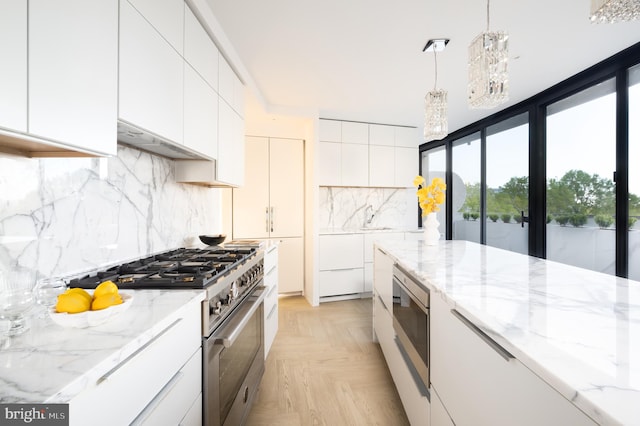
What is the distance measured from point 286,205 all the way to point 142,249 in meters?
2.33

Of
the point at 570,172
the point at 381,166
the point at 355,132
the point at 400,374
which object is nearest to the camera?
the point at 400,374

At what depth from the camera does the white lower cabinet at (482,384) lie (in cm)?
58

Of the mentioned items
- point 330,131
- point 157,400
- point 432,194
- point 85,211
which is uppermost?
point 330,131

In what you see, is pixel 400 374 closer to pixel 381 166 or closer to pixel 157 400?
pixel 157 400

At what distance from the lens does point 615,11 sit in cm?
91

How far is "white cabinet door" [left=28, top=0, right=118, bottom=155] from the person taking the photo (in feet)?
2.41

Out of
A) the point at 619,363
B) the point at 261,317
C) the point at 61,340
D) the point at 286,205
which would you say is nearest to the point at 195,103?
the point at 61,340

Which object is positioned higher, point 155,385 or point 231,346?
point 155,385

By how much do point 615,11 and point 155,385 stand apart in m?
1.94

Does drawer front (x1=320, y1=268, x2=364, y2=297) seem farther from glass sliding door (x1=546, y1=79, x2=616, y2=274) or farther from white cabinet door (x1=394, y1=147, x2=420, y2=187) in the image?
glass sliding door (x1=546, y1=79, x2=616, y2=274)

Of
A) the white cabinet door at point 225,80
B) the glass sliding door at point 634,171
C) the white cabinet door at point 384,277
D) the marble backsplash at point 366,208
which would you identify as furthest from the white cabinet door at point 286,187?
the glass sliding door at point 634,171

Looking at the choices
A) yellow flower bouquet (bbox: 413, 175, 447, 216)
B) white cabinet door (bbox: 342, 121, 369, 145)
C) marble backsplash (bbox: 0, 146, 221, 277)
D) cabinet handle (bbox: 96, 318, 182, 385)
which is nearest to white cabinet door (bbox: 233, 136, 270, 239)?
white cabinet door (bbox: 342, 121, 369, 145)

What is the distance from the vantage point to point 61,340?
69 cm

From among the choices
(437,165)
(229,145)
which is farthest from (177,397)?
(437,165)
